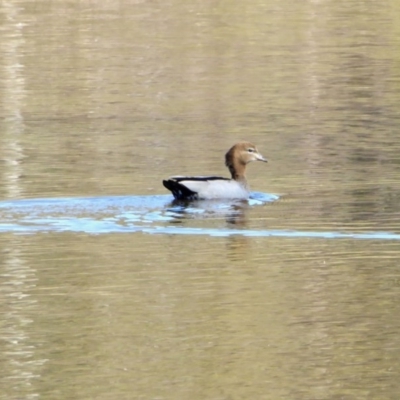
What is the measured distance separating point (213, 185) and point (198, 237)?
7.32 ft

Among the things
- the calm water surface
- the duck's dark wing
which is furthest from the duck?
the calm water surface

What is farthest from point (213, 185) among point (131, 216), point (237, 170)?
point (131, 216)

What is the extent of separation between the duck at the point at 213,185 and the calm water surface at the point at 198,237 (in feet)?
0.85

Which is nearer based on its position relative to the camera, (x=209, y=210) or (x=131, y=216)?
(x=131, y=216)

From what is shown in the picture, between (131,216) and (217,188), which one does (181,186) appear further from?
(131,216)

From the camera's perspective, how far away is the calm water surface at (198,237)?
30.5 feet

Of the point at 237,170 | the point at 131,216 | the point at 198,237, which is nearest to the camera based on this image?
the point at 198,237

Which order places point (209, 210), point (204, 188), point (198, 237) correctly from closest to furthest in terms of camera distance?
1. point (198, 237)
2. point (209, 210)
3. point (204, 188)

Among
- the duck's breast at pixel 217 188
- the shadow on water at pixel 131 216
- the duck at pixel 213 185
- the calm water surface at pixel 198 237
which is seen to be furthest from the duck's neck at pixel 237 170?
the duck's breast at pixel 217 188

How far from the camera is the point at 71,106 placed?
25.4 m

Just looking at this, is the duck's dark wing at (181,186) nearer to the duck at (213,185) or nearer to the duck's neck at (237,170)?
the duck at (213,185)

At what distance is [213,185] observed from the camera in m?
15.8

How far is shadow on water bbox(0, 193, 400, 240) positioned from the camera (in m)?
13.9

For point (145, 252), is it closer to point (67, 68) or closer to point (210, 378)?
point (210, 378)
